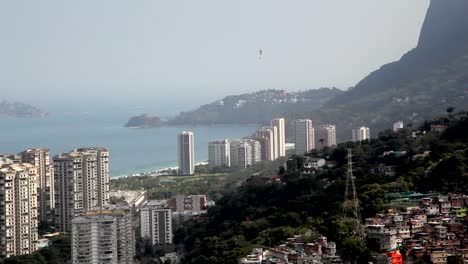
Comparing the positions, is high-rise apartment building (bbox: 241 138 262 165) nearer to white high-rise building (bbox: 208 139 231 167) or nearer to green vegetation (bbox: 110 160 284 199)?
white high-rise building (bbox: 208 139 231 167)

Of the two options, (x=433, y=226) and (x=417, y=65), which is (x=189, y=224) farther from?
(x=417, y=65)

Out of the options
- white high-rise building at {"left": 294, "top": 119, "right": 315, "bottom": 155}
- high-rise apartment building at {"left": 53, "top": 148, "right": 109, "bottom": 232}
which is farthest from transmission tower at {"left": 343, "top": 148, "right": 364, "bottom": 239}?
white high-rise building at {"left": 294, "top": 119, "right": 315, "bottom": 155}

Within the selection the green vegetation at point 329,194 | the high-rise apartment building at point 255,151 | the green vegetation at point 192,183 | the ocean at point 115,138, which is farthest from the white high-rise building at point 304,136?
the green vegetation at point 329,194

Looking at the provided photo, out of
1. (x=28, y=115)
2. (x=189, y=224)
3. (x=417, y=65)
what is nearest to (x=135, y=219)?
(x=189, y=224)

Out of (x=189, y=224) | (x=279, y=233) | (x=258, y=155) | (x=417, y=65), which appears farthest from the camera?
(x=417, y=65)

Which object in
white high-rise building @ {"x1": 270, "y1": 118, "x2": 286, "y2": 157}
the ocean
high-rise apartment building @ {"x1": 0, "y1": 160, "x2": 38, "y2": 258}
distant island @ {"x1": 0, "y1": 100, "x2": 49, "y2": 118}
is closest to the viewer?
high-rise apartment building @ {"x1": 0, "y1": 160, "x2": 38, "y2": 258}

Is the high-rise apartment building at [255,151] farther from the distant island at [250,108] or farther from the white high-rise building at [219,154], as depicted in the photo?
the distant island at [250,108]
